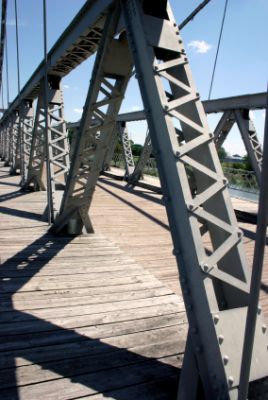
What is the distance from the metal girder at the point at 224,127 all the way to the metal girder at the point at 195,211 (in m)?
7.37

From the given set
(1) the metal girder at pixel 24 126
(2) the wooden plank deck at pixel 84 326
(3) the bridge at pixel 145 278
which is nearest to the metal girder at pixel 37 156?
(1) the metal girder at pixel 24 126

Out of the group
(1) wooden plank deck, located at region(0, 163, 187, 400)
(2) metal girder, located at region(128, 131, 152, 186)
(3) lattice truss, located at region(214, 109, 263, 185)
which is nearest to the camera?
(1) wooden plank deck, located at region(0, 163, 187, 400)

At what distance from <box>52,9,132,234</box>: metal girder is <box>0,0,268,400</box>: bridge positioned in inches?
0.8

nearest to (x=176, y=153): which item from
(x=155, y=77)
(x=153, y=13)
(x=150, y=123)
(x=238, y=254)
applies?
(x=150, y=123)

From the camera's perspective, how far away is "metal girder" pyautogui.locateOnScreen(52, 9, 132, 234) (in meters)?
4.82

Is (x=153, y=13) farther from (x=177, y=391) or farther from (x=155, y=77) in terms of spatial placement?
(x=177, y=391)

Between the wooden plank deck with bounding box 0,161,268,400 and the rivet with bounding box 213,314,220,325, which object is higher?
the rivet with bounding box 213,314,220,325

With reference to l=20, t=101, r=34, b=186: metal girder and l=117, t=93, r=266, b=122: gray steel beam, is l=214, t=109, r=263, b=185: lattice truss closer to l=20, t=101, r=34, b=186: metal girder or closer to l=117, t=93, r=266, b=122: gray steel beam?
l=117, t=93, r=266, b=122: gray steel beam

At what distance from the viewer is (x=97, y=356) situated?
3.50m

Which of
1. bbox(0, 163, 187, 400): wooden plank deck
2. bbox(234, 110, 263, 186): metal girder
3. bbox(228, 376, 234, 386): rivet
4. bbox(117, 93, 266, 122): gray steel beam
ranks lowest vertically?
bbox(0, 163, 187, 400): wooden plank deck

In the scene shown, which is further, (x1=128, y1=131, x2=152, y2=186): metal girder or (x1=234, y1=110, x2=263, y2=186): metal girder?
(x1=128, y1=131, x2=152, y2=186): metal girder

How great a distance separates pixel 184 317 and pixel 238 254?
5.65 feet

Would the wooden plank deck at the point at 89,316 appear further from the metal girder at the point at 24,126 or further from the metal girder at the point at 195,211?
the metal girder at the point at 24,126

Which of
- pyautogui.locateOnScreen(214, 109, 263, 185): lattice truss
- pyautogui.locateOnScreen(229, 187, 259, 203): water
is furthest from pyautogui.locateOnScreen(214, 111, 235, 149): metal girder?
pyautogui.locateOnScreen(229, 187, 259, 203): water
